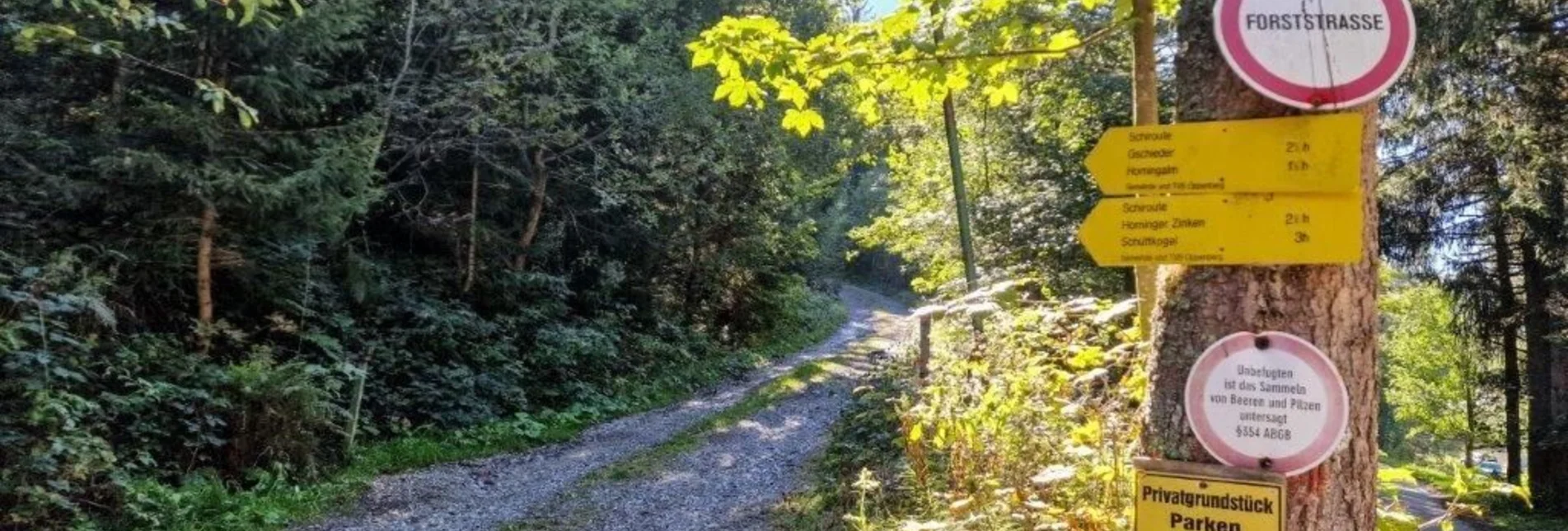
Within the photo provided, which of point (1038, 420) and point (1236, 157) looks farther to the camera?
point (1038, 420)

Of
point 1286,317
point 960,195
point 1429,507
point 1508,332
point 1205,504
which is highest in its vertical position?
point 960,195

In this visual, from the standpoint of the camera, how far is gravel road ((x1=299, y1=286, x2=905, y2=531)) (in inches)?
305

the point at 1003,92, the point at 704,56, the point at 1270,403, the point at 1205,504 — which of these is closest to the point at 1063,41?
the point at 1003,92

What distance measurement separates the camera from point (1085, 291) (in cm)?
1378

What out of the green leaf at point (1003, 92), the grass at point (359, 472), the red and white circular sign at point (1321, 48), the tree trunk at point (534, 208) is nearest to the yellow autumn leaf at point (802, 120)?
the green leaf at point (1003, 92)

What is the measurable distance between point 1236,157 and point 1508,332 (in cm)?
1601

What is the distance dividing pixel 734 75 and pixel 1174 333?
2.22 meters

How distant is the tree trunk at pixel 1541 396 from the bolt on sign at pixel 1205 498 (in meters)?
14.1

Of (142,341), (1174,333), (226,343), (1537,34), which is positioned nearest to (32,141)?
(142,341)

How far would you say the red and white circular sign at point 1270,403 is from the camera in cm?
186

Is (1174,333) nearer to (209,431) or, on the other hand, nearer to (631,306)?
(209,431)

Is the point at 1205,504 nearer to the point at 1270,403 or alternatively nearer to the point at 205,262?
the point at 1270,403

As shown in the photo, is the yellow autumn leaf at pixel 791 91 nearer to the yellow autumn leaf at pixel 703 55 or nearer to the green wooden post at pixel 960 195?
the yellow autumn leaf at pixel 703 55

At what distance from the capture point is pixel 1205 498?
196cm
